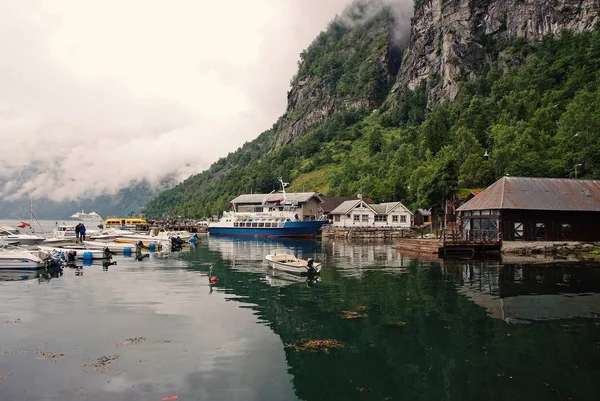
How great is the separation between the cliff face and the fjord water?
14925 centimetres

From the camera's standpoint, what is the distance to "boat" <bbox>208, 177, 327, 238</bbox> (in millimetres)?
89062

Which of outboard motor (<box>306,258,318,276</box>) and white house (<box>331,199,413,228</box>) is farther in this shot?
white house (<box>331,199,413,228</box>)

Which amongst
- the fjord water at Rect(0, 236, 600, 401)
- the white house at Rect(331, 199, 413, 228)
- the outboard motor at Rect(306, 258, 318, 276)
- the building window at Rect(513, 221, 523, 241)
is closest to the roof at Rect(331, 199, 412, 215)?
the white house at Rect(331, 199, 413, 228)

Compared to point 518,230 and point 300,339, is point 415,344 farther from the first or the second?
point 518,230

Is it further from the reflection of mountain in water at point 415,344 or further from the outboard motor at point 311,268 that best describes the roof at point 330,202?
the reflection of mountain in water at point 415,344

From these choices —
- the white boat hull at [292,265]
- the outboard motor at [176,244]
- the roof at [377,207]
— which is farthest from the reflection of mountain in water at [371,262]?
the roof at [377,207]

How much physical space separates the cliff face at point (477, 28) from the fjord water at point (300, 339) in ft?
490

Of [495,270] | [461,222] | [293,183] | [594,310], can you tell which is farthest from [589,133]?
[293,183]

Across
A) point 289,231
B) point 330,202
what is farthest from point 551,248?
point 330,202

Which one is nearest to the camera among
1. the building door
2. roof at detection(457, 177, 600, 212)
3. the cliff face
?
roof at detection(457, 177, 600, 212)

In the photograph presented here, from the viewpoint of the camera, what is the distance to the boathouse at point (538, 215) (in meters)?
50.6

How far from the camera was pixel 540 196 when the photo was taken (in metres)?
51.9

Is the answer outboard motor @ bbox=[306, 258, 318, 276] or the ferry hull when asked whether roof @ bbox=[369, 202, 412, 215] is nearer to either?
the ferry hull

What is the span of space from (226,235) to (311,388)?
94099mm
